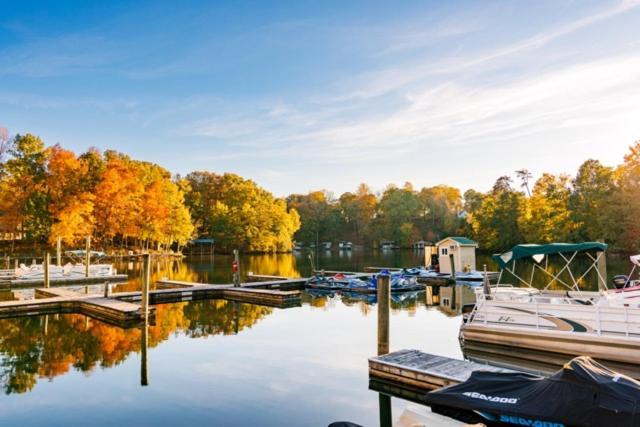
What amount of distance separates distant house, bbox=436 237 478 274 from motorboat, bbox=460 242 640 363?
17.3 metres

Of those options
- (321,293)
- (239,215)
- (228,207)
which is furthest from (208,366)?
(228,207)

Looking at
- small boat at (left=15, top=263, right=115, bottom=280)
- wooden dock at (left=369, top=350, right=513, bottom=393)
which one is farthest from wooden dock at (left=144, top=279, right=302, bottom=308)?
small boat at (left=15, top=263, right=115, bottom=280)

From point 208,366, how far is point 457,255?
23360 millimetres

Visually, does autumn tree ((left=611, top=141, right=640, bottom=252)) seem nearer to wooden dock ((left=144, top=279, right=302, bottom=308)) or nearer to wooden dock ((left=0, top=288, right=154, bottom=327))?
wooden dock ((left=144, top=279, right=302, bottom=308))

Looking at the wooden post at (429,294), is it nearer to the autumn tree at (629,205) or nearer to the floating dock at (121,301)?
the floating dock at (121,301)

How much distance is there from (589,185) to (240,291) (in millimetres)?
50310

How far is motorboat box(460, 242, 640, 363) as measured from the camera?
1121cm

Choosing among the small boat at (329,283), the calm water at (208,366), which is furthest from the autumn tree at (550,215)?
the calm water at (208,366)

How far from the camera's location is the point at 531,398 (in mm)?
6008

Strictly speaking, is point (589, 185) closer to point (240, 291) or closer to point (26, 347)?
point (240, 291)

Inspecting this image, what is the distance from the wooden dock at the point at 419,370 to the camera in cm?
920

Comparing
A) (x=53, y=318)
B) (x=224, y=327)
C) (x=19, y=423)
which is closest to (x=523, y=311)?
(x=224, y=327)

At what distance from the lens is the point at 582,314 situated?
12.0 metres

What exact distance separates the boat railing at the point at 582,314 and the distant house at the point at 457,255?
18575 mm
